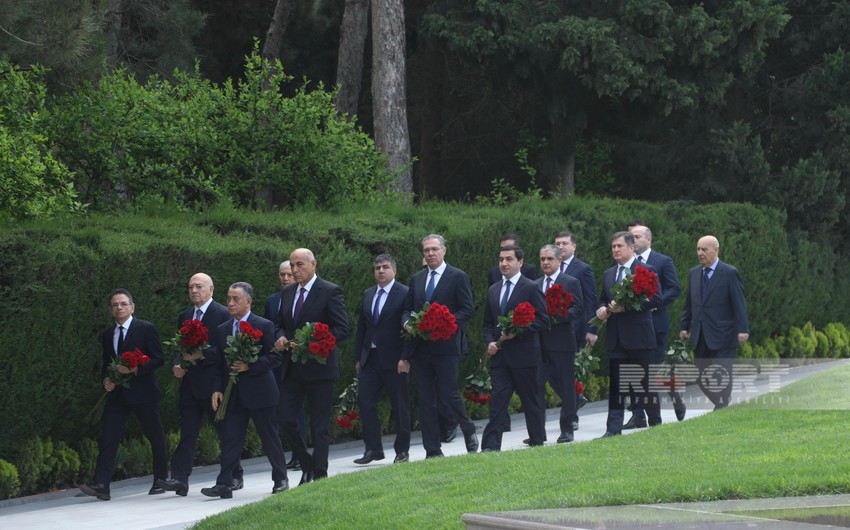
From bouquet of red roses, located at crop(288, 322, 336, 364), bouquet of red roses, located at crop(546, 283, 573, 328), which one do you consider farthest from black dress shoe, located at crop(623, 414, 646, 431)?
bouquet of red roses, located at crop(288, 322, 336, 364)

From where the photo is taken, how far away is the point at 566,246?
17.2 meters

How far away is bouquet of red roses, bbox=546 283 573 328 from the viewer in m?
15.1

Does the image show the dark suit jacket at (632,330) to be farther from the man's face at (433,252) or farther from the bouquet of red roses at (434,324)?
the bouquet of red roses at (434,324)

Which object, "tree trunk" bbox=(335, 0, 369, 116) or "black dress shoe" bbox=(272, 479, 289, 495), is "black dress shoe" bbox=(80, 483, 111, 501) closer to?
"black dress shoe" bbox=(272, 479, 289, 495)

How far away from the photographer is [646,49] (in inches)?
1053

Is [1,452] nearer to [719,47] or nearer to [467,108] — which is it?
[719,47]

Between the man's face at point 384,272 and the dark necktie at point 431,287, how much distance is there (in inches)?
15.0

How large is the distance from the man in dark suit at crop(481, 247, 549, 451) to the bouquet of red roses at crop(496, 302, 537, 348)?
0.03 meters

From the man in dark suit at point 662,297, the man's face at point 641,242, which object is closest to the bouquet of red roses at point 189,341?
the man in dark suit at point 662,297

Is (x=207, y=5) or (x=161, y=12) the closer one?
(x=161, y=12)

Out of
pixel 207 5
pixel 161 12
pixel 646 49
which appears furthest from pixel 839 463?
pixel 207 5

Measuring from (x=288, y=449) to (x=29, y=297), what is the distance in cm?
413

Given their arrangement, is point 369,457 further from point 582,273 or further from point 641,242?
point 641,242

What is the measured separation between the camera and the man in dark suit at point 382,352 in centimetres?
1465
